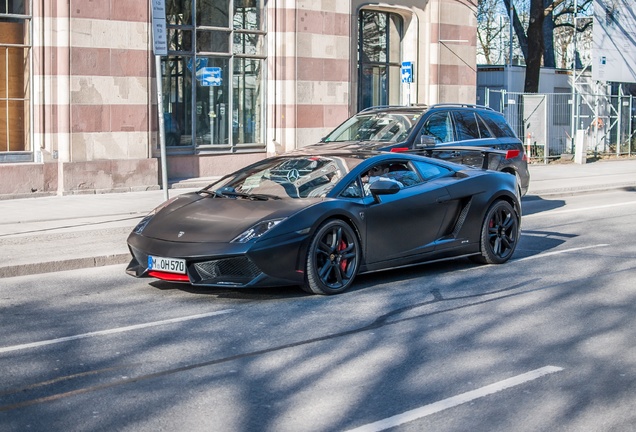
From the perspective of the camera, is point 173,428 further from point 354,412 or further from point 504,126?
point 504,126

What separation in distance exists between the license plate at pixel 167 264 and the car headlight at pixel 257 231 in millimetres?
518

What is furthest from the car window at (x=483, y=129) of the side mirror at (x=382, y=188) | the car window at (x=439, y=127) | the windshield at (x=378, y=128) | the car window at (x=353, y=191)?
the car window at (x=353, y=191)

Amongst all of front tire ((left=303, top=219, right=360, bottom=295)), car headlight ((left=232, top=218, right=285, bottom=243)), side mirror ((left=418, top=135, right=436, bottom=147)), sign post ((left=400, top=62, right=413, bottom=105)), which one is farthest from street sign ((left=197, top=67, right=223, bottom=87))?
car headlight ((left=232, top=218, right=285, bottom=243))

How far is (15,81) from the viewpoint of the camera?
18.9 m

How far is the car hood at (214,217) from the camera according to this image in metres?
8.87

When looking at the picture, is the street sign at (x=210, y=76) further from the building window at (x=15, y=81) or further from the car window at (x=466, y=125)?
the car window at (x=466, y=125)

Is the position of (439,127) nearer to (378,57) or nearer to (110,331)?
(110,331)

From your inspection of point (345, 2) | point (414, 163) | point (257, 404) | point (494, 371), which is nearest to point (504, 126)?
point (414, 163)

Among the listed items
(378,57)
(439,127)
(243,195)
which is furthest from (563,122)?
(243,195)

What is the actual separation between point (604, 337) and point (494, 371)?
146 cm

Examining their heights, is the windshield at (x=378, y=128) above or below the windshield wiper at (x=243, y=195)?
above

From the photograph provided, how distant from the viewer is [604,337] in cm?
761

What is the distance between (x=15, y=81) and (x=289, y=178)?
422 inches

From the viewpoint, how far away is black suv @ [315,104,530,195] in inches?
572
